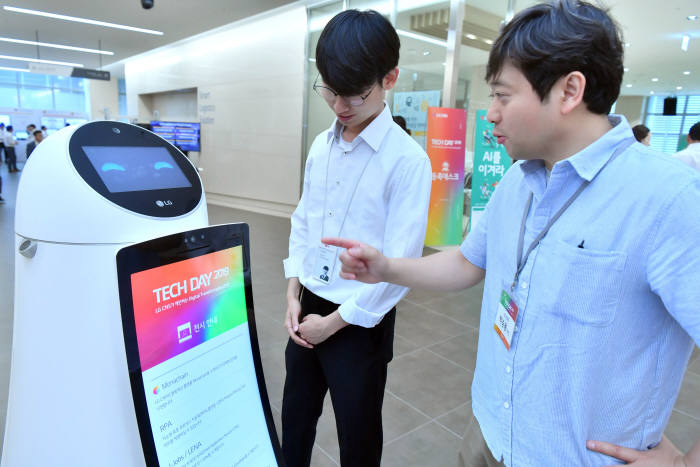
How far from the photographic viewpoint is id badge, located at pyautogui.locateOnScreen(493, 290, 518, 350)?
30.9 inches

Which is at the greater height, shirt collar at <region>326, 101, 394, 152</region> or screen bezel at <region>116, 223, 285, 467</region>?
shirt collar at <region>326, 101, 394, 152</region>

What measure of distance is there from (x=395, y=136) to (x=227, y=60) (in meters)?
9.05

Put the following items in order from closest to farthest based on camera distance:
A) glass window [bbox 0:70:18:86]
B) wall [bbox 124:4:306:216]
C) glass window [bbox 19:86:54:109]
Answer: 1. wall [bbox 124:4:306:216]
2. glass window [bbox 0:70:18:86]
3. glass window [bbox 19:86:54:109]

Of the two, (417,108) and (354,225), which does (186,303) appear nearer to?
(354,225)

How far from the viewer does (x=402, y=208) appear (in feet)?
3.66

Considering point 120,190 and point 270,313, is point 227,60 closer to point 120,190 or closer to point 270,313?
point 270,313

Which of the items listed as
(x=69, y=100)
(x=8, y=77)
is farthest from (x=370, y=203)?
(x=69, y=100)

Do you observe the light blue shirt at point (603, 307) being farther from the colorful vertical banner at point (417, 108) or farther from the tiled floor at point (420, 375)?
the colorful vertical banner at point (417, 108)

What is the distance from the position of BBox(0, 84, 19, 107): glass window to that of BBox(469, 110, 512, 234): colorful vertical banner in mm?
21243

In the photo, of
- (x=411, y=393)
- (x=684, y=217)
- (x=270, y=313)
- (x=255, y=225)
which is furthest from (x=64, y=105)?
(x=684, y=217)

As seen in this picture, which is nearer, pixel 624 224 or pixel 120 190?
pixel 624 224

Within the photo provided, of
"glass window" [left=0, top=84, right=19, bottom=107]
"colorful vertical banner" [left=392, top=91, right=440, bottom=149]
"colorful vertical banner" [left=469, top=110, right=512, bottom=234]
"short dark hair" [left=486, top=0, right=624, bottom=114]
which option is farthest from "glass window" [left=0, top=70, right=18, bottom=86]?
"short dark hair" [left=486, top=0, right=624, bottom=114]

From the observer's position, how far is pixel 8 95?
18.7 meters

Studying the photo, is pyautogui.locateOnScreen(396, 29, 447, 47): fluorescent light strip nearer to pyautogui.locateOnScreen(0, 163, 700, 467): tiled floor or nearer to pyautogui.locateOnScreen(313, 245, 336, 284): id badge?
pyautogui.locateOnScreen(0, 163, 700, 467): tiled floor
